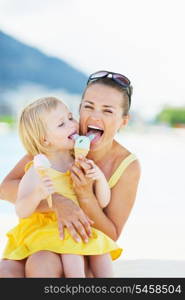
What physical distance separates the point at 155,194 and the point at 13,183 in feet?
21.4

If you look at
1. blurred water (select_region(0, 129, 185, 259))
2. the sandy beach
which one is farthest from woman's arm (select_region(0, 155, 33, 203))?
blurred water (select_region(0, 129, 185, 259))

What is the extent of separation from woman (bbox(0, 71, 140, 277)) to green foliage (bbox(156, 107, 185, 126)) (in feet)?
47.3

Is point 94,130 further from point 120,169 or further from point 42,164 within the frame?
point 42,164

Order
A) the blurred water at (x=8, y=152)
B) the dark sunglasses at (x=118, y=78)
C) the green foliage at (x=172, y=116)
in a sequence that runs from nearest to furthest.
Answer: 1. the dark sunglasses at (x=118, y=78)
2. the blurred water at (x=8, y=152)
3. the green foliage at (x=172, y=116)

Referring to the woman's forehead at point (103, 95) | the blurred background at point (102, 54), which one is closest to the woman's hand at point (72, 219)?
the woman's forehead at point (103, 95)

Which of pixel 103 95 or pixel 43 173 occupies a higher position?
pixel 103 95

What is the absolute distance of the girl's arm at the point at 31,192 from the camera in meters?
2.25

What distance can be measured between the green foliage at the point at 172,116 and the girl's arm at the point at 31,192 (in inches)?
580

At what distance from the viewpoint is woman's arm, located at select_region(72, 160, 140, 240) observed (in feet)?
7.80

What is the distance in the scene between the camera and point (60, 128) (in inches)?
96.0

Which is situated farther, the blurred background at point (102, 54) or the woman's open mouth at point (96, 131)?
the blurred background at point (102, 54)

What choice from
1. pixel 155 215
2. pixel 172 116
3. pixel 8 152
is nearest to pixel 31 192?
pixel 155 215

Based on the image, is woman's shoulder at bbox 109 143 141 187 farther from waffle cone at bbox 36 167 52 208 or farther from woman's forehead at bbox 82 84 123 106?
waffle cone at bbox 36 167 52 208

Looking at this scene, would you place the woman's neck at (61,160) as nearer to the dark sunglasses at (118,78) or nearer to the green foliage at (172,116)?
the dark sunglasses at (118,78)
